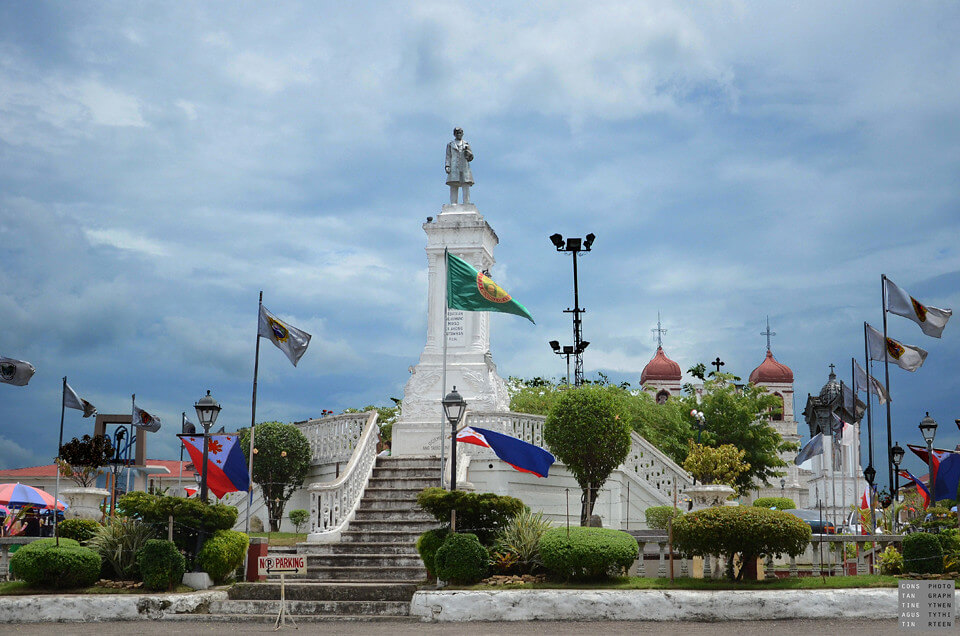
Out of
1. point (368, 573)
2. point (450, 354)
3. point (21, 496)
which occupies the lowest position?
point (368, 573)

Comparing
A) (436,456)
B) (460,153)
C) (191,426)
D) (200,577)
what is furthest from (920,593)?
(191,426)

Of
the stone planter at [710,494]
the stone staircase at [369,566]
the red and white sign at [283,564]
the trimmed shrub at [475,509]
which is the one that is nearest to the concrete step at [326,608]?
the stone staircase at [369,566]

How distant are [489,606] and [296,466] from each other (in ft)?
45.1

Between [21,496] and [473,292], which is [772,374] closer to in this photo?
[473,292]

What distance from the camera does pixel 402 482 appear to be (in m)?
25.4

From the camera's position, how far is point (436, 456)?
2689 centimetres

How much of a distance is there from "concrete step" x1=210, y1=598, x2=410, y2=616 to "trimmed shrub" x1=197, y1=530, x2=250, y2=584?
1433mm

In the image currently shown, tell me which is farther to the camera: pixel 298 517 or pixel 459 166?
pixel 459 166

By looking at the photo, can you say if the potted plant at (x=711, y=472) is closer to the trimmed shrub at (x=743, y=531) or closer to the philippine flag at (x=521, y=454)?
the trimmed shrub at (x=743, y=531)

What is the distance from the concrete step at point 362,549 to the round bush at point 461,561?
347 centimetres

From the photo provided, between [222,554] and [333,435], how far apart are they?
10248 millimetres

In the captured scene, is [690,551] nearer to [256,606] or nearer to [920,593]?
[920,593]

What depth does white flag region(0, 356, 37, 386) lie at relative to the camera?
79.1 feet

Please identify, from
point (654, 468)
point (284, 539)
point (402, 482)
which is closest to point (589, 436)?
point (654, 468)
